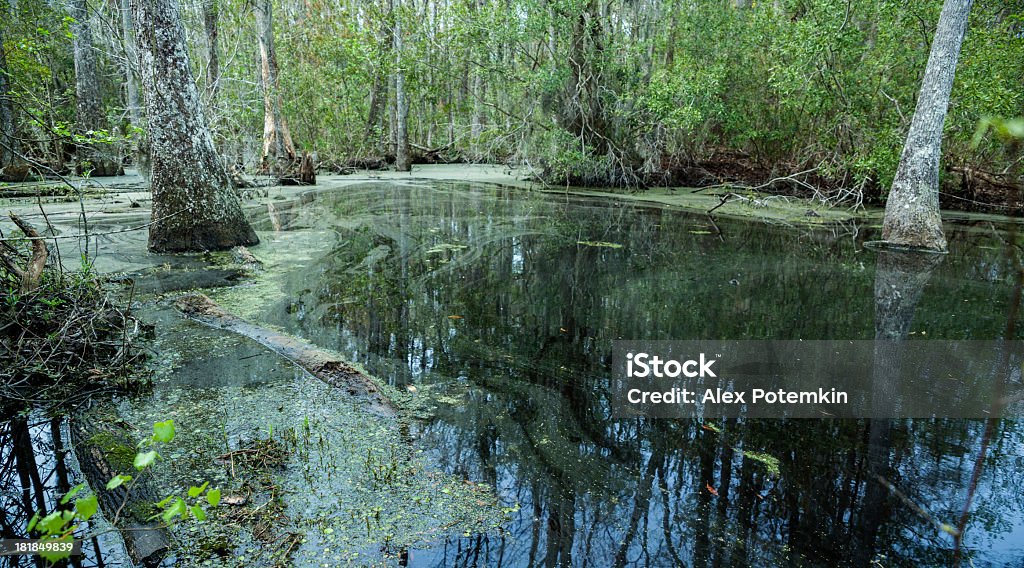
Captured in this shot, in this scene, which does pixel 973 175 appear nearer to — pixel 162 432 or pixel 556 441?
pixel 556 441

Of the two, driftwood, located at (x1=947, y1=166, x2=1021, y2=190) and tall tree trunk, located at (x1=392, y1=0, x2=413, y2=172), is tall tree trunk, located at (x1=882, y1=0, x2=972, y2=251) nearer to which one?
driftwood, located at (x1=947, y1=166, x2=1021, y2=190)

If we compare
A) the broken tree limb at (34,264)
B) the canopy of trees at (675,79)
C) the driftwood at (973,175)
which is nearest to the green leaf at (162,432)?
the broken tree limb at (34,264)

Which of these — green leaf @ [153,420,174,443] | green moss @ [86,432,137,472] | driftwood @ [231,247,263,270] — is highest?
green leaf @ [153,420,174,443]

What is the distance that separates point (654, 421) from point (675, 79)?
417 inches

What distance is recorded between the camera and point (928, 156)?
8.46 metres

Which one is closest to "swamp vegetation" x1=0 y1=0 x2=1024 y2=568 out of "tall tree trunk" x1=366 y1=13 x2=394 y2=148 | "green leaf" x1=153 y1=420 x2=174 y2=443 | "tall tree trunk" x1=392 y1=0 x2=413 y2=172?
"green leaf" x1=153 y1=420 x2=174 y2=443

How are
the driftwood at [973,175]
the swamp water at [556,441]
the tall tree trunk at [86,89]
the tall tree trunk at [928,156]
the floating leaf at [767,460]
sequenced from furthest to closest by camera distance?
the tall tree trunk at [86,89] → the driftwood at [973,175] → the tall tree trunk at [928,156] → the floating leaf at [767,460] → the swamp water at [556,441]

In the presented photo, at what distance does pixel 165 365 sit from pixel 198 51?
25.7 m

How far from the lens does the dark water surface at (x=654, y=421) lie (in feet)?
8.38

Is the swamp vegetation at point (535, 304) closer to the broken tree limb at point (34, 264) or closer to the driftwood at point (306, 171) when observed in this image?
the broken tree limb at point (34, 264)

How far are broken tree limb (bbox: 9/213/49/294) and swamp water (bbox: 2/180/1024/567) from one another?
866 millimetres

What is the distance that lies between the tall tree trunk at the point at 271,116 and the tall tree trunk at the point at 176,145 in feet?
31.6

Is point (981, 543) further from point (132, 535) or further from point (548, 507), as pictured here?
point (132, 535)

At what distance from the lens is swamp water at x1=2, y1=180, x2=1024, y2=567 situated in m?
2.49
